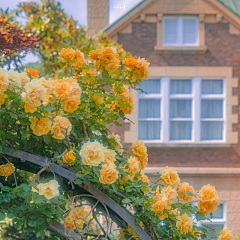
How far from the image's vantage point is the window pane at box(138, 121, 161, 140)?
719 centimetres

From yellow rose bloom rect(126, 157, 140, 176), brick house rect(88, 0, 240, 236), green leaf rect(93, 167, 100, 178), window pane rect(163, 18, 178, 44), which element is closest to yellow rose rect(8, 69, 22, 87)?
green leaf rect(93, 167, 100, 178)

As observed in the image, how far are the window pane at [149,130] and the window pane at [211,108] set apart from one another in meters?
1.21

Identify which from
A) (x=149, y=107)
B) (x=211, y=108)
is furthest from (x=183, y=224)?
(x=211, y=108)

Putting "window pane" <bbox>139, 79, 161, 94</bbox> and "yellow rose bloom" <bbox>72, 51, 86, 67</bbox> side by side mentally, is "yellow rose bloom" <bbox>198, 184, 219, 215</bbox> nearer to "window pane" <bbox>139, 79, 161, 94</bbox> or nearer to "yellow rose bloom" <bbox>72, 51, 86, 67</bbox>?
"yellow rose bloom" <bbox>72, 51, 86, 67</bbox>

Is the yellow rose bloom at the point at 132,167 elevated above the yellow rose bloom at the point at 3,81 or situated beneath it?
situated beneath

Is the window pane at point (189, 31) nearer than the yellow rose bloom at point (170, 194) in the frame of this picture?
No

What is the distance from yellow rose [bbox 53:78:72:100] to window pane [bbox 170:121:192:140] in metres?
5.71

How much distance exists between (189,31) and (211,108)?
6.77ft

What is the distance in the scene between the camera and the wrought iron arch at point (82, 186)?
5.83 ft

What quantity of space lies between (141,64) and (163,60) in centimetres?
525

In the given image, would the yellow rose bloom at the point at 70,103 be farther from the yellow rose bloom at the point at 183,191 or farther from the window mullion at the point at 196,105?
the window mullion at the point at 196,105

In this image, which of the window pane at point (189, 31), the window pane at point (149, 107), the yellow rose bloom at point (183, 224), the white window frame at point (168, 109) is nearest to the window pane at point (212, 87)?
the white window frame at point (168, 109)

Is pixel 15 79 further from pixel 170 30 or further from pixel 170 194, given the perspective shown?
pixel 170 30

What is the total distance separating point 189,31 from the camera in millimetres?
7277
